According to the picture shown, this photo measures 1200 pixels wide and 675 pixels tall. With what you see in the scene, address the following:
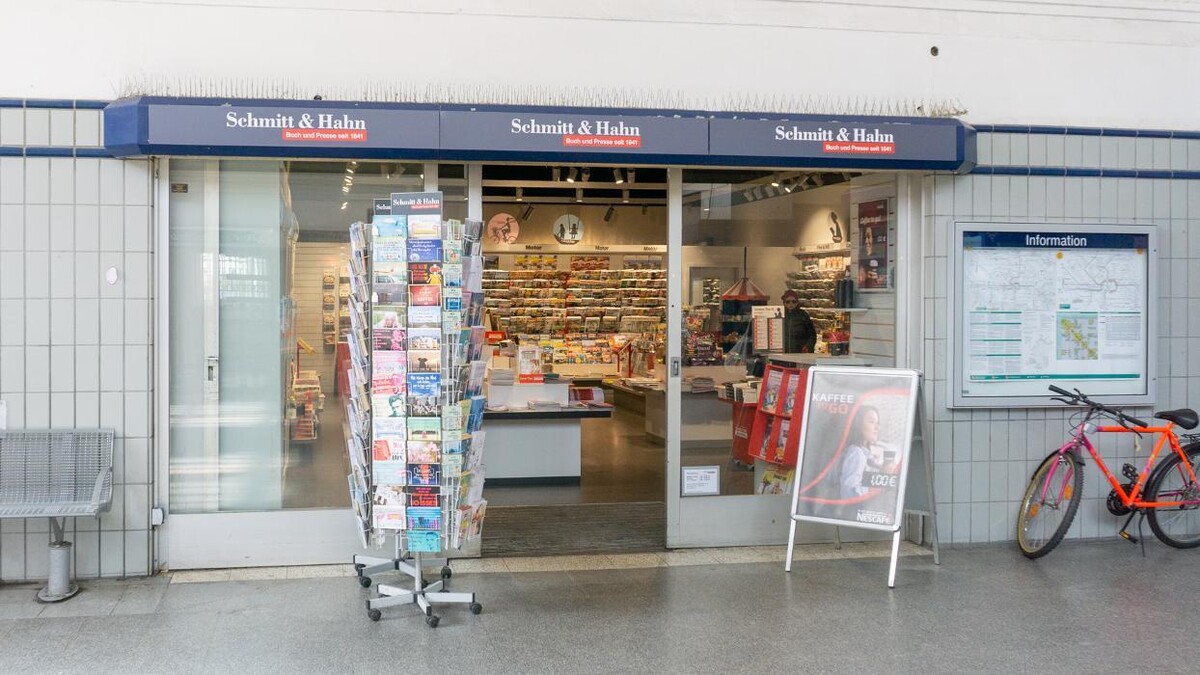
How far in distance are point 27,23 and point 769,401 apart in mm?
4919

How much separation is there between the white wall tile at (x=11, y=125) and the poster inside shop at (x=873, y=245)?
199 inches

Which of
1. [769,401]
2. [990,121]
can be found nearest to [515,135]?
[769,401]

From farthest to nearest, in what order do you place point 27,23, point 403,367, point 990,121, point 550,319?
point 550,319 < point 990,121 < point 27,23 < point 403,367

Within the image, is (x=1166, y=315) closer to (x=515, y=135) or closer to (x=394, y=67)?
(x=515, y=135)

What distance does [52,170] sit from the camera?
20.2 feet

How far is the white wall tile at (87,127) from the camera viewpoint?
616cm

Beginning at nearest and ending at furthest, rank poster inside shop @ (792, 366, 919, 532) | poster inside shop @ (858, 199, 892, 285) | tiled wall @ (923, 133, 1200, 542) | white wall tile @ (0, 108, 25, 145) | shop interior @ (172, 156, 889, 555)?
white wall tile @ (0, 108, 25, 145) < poster inside shop @ (792, 366, 919, 532) < shop interior @ (172, 156, 889, 555) < tiled wall @ (923, 133, 1200, 542) < poster inside shop @ (858, 199, 892, 285)

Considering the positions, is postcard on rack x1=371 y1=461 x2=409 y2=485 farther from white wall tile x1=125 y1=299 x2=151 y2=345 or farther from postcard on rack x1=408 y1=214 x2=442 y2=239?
white wall tile x1=125 y1=299 x2=151 y2=345

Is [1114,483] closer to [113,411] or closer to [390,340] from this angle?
[390,340]

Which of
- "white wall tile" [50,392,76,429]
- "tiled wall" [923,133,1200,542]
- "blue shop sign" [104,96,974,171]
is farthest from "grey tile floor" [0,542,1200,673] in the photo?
"blue shop sign" [104,96,974,171]

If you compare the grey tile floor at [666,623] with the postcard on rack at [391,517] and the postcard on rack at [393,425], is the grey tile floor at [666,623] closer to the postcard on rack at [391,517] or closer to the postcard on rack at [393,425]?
the postcard on rack at [391,517]

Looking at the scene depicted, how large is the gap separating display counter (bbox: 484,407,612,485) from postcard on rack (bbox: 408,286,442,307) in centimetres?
361

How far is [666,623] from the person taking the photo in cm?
551

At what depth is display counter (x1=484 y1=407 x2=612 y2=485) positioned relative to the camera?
29.7ft
